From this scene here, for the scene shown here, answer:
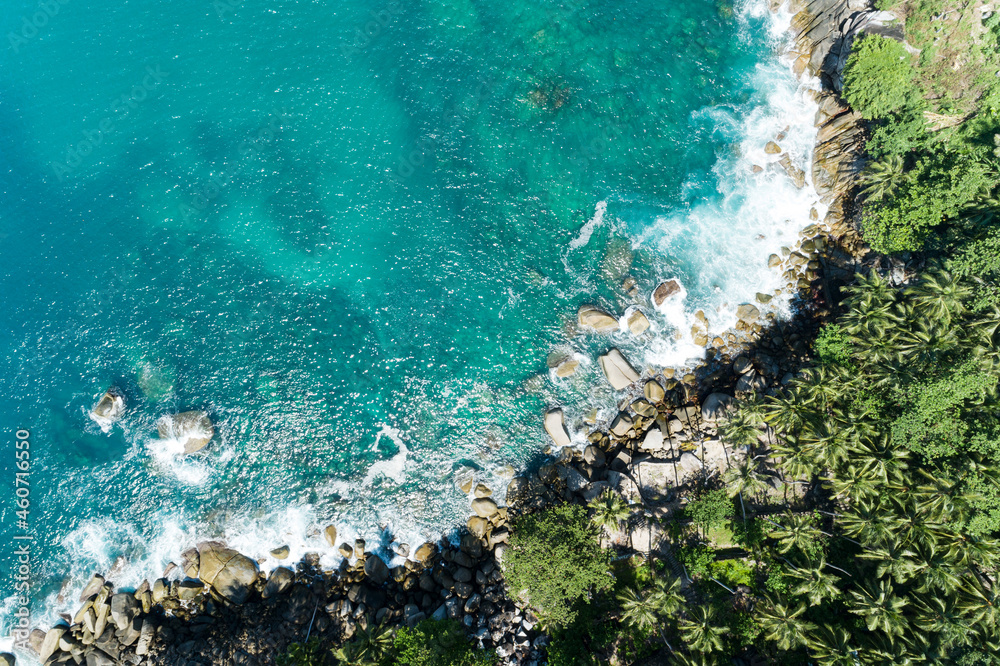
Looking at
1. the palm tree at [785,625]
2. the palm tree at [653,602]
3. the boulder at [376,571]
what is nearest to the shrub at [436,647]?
the boulder at [376,571]

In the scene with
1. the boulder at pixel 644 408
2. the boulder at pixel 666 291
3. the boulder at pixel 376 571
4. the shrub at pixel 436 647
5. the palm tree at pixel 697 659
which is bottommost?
the boulder at pixel 376 571

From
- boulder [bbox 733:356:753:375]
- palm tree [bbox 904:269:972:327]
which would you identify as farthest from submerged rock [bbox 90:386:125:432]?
palm tree [bbox 904:269:972:327]

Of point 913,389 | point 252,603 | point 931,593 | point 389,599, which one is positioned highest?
point 913,389

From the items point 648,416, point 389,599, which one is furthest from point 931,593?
point 389,599

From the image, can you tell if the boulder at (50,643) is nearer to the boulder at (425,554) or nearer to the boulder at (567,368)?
the boulder at (425,554)

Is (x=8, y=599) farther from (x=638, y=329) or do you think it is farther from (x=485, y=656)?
(x=638, y=329)

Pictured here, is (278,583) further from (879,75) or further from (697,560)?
(879,75)
